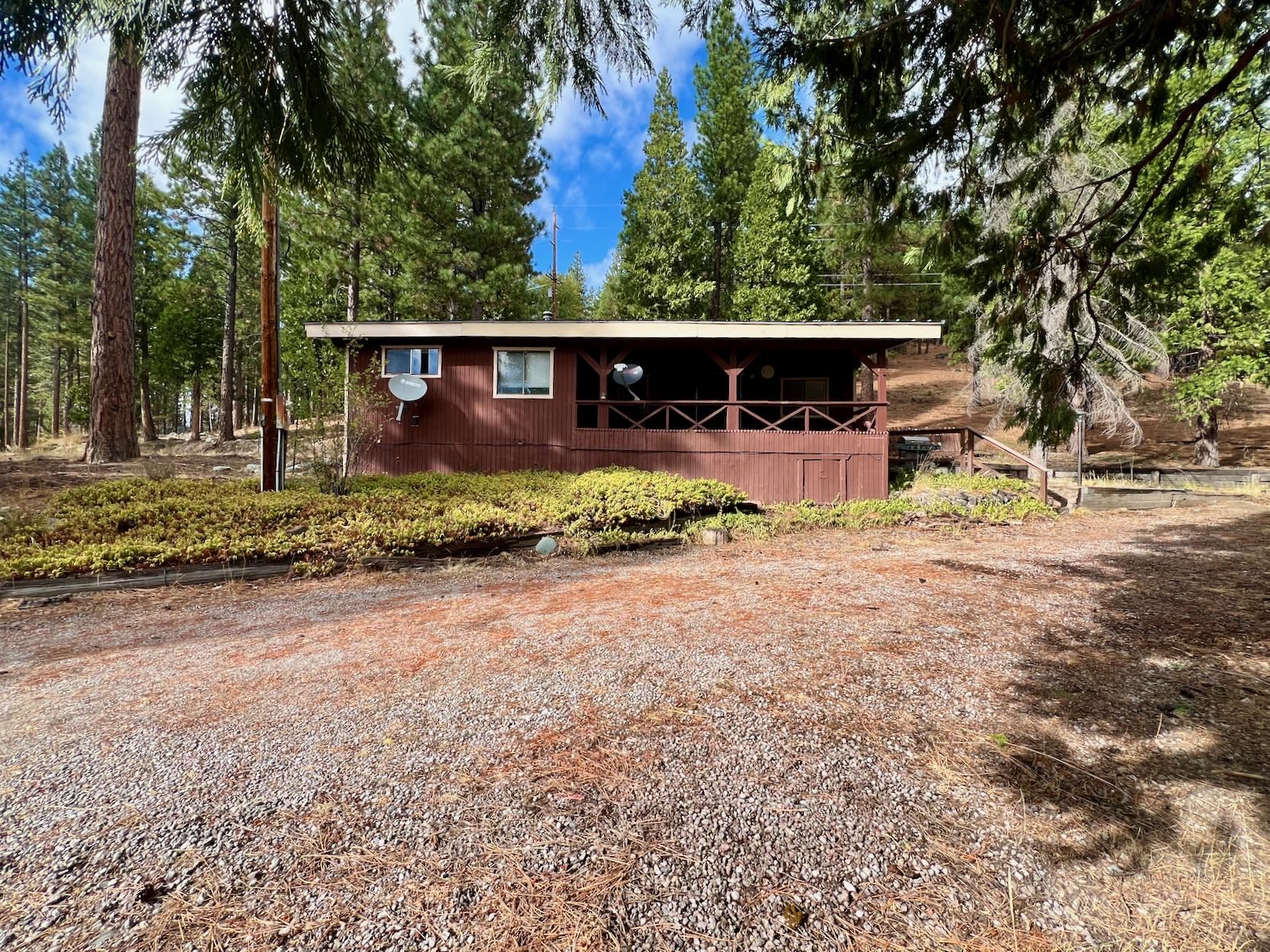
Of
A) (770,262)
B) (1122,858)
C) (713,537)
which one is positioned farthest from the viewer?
(770,262)

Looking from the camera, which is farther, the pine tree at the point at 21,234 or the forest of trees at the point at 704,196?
the pine tree at the point at 21,234

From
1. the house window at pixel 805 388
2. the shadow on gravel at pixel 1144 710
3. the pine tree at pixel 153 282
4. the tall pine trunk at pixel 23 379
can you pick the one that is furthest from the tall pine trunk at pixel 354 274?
the tall pine trunk at pixel 23 379

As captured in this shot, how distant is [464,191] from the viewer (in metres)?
15.1

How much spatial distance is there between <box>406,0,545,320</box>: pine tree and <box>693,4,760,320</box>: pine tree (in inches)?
333

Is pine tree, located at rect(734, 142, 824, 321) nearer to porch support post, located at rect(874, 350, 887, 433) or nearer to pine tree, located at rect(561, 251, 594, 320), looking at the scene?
porch support post, located at rect(874, 350, 887, 433)

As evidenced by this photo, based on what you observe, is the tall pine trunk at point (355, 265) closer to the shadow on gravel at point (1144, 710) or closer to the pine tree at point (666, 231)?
the pine tree at point (666, 231)

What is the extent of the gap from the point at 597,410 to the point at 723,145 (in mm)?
16641

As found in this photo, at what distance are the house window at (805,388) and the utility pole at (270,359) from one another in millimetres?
9937

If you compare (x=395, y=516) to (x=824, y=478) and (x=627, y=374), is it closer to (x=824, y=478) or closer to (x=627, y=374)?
(x=627, y=374)

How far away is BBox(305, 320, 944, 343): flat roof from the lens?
30.0 ft

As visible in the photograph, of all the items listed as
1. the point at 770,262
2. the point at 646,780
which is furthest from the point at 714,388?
the point at 646,780

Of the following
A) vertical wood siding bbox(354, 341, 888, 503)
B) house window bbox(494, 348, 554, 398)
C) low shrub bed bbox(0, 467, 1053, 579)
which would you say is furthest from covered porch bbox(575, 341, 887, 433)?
low shrub bed bbox(0, 467, 1053, 579)

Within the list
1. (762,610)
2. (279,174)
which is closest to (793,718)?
(762,610)

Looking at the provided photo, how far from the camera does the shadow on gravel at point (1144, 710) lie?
1757 millimetres
